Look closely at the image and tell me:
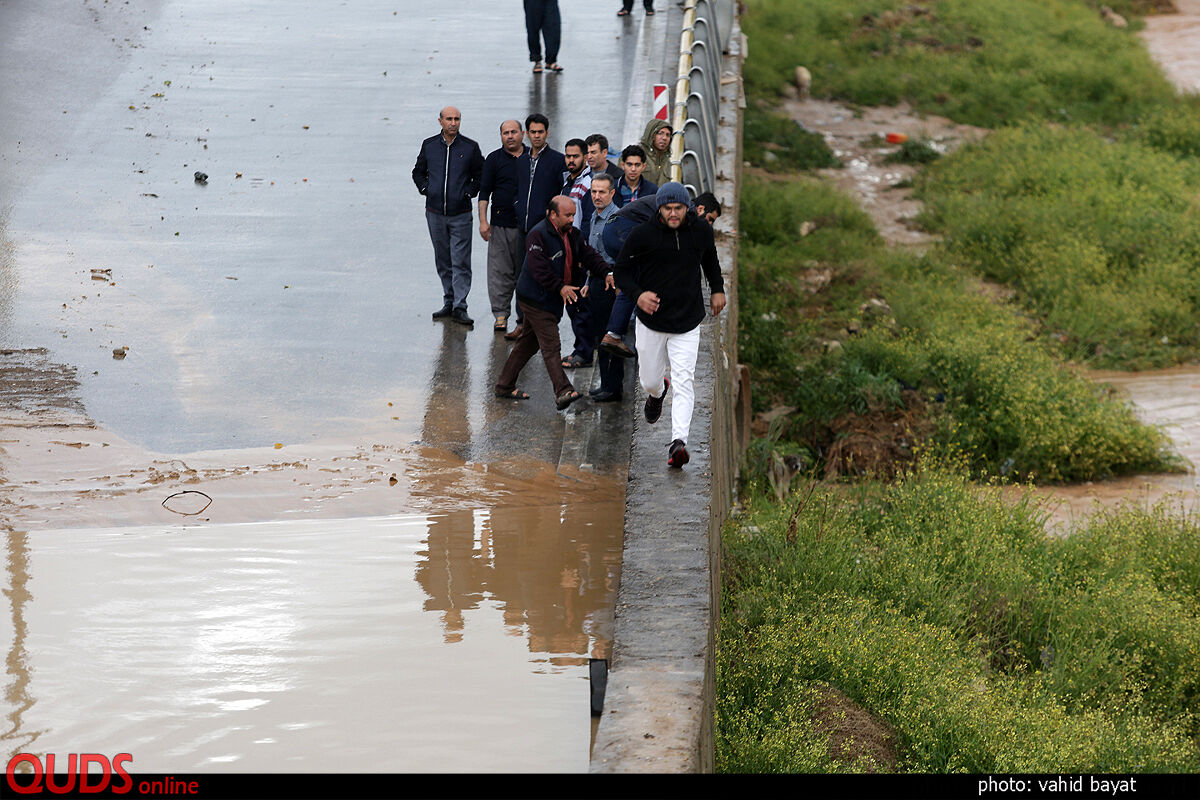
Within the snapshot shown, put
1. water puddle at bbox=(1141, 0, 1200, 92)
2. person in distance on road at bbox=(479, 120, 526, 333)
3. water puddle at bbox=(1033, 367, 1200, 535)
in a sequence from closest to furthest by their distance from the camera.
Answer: person in distance on road at bbox=(479, 120, 526, 333) < water puddle at bbox=(1033, 367, 1200, 535) < water puddle at bbox=(1141, 0, 1200, 92)

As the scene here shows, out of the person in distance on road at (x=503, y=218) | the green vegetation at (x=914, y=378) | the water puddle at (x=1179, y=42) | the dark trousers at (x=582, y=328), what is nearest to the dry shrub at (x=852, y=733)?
the dark trousers at (x=582, y=328)

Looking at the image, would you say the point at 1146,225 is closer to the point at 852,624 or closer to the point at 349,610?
the point at 852,624

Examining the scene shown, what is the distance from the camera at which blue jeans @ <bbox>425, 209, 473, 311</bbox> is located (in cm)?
1023

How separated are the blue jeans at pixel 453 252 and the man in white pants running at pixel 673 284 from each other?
3.04 m

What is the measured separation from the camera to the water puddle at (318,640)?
5.84 m

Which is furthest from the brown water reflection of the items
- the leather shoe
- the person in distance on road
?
the person in distance on road

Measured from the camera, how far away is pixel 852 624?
7.82 metres

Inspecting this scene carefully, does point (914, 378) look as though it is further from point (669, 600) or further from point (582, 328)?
point (669, 600)

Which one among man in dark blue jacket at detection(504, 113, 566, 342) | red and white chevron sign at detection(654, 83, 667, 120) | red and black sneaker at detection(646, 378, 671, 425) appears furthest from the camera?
red and white chevron sign at detection(654, 83, 667, 120)

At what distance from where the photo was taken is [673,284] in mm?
7379

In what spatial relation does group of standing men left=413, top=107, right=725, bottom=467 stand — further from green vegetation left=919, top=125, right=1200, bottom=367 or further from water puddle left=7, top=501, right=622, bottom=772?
green vegetation left=919, top=125, right=1200, bottom=367

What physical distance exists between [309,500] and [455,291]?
9.48ft

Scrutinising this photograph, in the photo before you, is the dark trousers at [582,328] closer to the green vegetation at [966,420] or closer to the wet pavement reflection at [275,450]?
the wet pavement reflection at [275,450]
